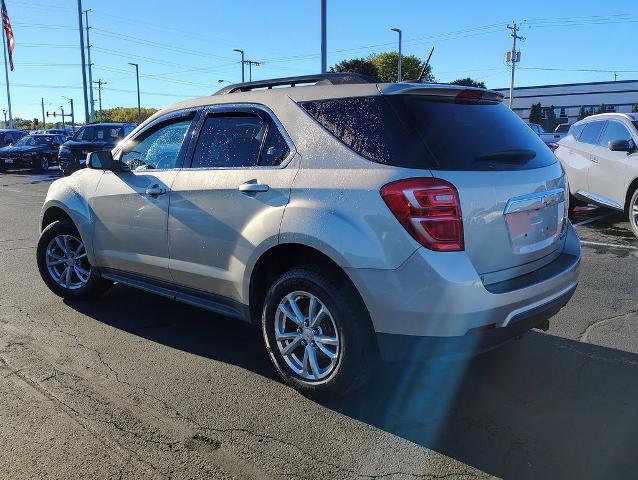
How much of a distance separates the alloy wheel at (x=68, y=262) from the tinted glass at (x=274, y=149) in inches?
94.7

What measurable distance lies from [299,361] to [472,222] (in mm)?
1379

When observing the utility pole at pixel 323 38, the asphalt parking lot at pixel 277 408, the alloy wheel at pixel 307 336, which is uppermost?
the utility pole at pixel 323 38

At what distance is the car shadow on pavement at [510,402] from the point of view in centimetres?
289

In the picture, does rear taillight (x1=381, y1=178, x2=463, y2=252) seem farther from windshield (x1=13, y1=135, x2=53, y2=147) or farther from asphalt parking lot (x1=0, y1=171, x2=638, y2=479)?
windshield (x1=13, y1=135, x2=53, y2=147)

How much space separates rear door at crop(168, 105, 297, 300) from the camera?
354cm

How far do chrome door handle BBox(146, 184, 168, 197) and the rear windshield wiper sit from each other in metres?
2.25

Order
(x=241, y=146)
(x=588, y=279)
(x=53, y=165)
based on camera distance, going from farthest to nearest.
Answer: (x=53, y=165) < (x=588, y=279) < (x=241, y=146)

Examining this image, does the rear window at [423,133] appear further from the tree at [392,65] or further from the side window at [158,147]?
the tree at [392,65]

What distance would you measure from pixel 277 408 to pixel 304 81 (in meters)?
2.12

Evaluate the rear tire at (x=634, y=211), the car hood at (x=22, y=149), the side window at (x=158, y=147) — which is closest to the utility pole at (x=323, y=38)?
the rear tire at (x=634, y=211)

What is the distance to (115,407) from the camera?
134 inches

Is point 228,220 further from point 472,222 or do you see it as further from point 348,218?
point 472,222

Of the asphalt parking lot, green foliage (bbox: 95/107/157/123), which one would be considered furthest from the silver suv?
green foliage (bbox: 95/107/157/123)

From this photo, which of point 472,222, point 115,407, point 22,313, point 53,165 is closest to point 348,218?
point 472,222
